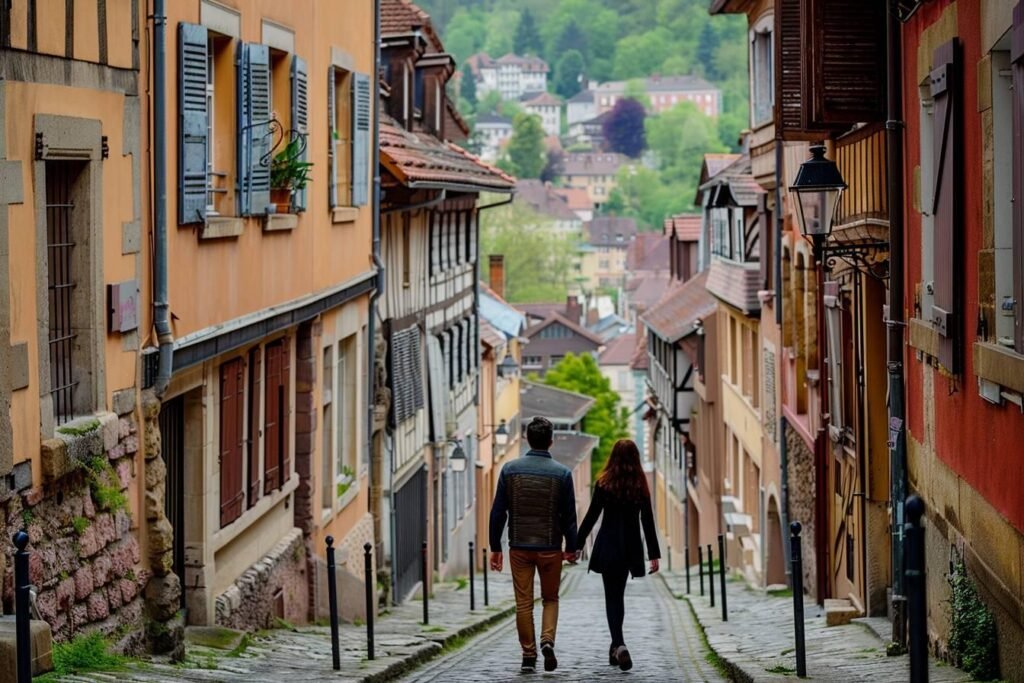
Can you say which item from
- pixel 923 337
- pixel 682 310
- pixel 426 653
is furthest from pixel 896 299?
pixel 682 310

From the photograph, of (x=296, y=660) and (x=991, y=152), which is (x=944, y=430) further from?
(x=296, y=660)

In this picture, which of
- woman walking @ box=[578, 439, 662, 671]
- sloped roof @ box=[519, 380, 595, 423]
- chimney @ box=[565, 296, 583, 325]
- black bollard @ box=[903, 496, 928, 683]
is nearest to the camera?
black bollard @ box=[903, 496, 928, 683]

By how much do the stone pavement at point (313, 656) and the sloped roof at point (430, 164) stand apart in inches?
216

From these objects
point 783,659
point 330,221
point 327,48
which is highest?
point 327,48

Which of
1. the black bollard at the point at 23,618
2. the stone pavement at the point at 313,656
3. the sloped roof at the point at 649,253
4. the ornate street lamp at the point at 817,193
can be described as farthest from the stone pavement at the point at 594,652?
the sloped roof at the point at 649,253

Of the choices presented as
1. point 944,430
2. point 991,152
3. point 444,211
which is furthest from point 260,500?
point 444,211

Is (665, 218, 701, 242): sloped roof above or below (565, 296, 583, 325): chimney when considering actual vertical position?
above

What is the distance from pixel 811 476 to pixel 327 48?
803 centimetres

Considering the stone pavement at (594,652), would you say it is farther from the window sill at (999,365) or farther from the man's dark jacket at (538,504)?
the window sill at (999,365)

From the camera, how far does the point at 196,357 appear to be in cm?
1273

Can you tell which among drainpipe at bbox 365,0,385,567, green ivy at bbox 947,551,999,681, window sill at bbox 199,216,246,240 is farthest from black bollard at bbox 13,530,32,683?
drainpipe at bbox 365,0,385,567

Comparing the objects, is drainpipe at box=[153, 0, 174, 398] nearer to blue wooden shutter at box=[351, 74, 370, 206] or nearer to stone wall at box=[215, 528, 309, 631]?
stone wall at box=[215, 528, 309, 631]

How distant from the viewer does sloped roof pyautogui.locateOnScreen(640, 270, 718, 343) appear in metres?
41.4

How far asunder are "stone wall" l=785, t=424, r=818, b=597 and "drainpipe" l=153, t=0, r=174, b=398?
35.9 ft
